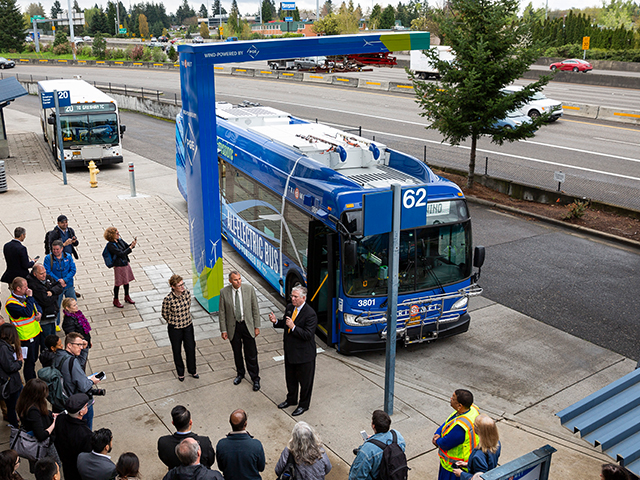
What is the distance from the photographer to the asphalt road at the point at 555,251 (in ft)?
36.7

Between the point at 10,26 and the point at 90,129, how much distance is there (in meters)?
78.0

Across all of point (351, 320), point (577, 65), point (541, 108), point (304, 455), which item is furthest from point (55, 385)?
point (577, 65)

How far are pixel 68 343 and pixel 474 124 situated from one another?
47.1ft

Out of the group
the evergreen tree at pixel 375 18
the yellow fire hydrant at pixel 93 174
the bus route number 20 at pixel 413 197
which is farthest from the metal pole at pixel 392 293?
the evergreen tree at pixel 375 18

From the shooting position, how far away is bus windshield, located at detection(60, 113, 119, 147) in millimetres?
22438

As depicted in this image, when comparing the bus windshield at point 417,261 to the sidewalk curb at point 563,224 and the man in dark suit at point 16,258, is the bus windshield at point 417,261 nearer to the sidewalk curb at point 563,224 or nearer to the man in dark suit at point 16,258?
the man in dark suit at point 16,258

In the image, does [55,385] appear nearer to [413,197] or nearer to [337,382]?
[337,382]

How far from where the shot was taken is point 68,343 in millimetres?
6715

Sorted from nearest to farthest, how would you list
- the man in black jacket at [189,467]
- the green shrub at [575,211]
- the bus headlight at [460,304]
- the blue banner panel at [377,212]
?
the man in black jacket at [189,467] → the blue banner panel at [377,212] → the bus headlight at [460,304] → the green shrub at [575,211]

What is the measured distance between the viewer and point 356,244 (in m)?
8.70

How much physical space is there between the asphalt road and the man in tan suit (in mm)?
5570

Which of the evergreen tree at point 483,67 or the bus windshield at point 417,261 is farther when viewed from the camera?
the evergreen tree at point 483,67

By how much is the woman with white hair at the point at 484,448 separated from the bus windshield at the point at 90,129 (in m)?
20.8

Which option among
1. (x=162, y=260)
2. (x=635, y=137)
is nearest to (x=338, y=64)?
(x=162, y=260)
